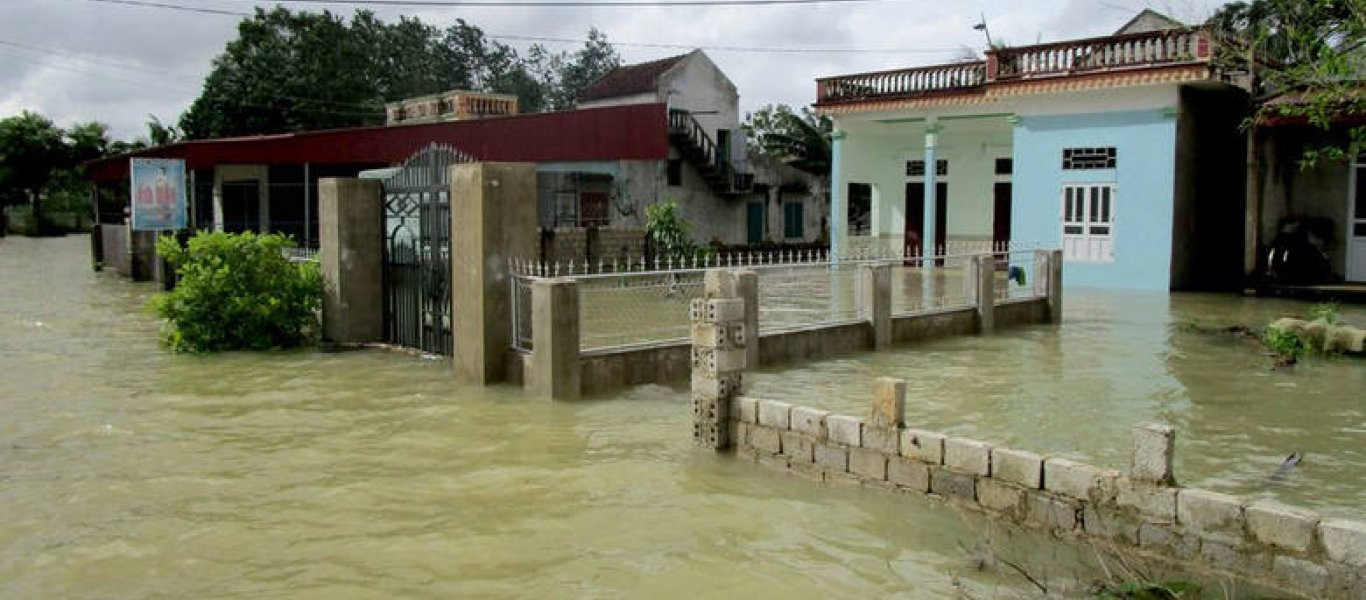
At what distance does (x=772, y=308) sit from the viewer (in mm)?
12992

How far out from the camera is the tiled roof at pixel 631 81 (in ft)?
121

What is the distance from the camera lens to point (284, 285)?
13617mm

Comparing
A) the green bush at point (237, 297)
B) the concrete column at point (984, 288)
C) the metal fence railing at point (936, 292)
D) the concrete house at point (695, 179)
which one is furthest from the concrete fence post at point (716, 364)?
the concrete house at point (695, 179)

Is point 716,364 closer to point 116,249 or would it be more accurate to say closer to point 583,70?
point 116,249

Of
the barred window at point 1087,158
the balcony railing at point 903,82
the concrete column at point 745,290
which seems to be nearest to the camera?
the concrete column at point 745,290

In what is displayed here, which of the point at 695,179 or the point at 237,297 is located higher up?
the point at 695,179

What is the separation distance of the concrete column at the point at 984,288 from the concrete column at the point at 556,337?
7424 millimetres

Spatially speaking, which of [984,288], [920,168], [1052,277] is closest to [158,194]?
[984,288]

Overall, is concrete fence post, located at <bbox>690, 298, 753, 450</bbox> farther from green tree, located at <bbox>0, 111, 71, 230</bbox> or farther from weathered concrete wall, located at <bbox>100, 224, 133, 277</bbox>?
green tree, located at <bbox>0, 111, 71, 230</bbox>

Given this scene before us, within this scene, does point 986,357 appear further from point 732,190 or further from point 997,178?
point 732,190

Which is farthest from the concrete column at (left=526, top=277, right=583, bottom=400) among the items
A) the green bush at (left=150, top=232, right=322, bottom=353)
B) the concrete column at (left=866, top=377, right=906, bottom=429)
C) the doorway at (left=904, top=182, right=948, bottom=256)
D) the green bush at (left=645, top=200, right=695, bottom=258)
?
the doorway at (left=904, top=182, right=948, bottom=256)

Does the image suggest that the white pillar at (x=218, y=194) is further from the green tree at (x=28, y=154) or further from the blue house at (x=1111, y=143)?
the green tree at (x=28, y=154)

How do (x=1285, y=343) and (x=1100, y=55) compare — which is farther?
(x=1100, y=55)

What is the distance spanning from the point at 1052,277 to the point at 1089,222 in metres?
6.27
